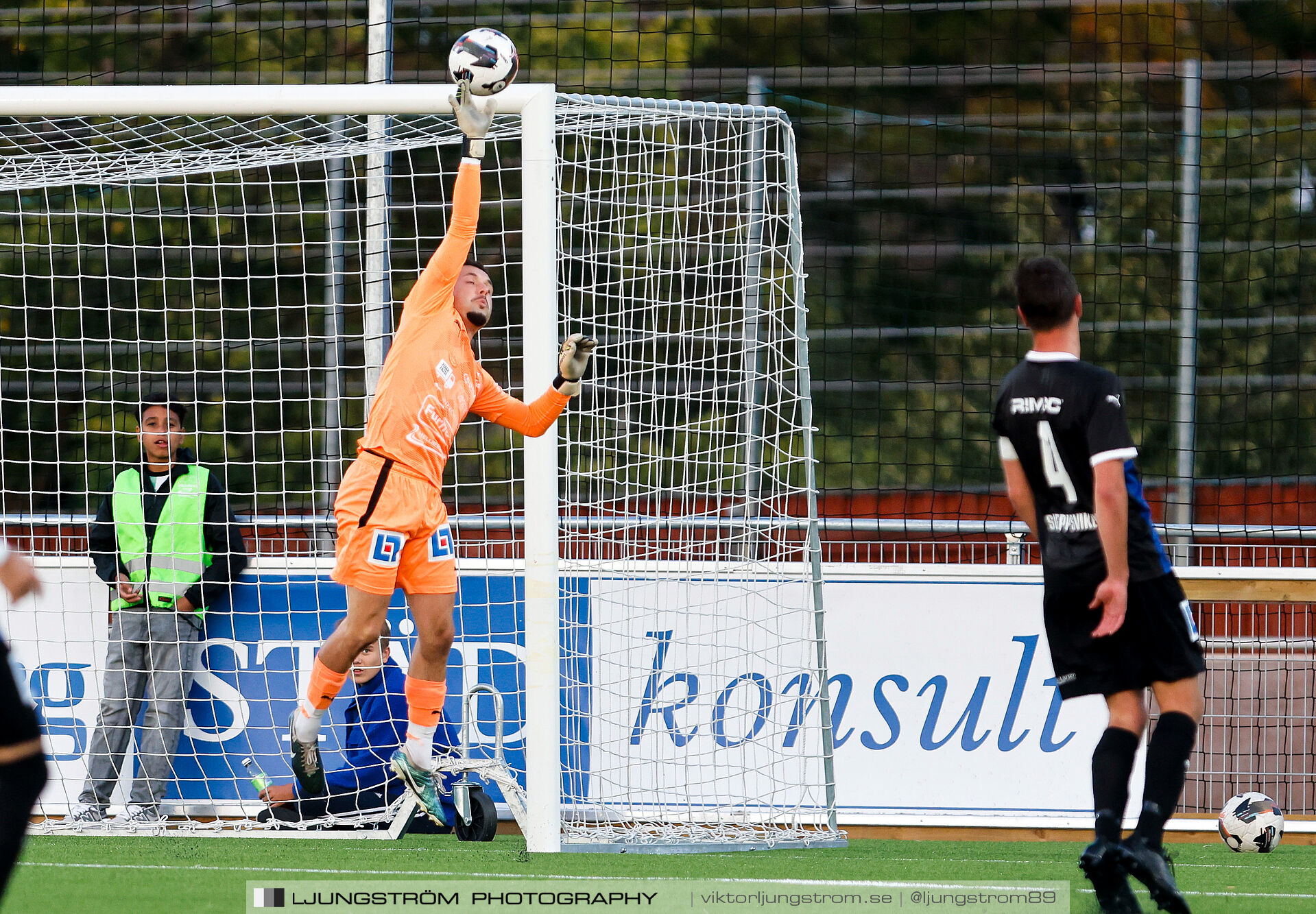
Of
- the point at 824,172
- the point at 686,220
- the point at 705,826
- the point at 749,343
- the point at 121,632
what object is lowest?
the point at 705,826

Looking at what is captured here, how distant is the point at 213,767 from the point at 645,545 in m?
2.30

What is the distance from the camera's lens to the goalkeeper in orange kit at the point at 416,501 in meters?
5.19

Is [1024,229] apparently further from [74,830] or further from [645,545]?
[74,830]

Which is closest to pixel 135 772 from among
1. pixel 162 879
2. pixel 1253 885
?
pixel 162 879

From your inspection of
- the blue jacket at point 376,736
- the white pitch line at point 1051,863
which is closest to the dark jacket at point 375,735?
the blue jacket at point 376,736

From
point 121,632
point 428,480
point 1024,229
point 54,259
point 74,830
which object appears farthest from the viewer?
point 1024,229

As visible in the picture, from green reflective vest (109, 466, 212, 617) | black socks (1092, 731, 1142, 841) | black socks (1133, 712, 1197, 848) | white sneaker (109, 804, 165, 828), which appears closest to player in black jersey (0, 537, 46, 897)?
black socks (1092, 731, 1142, 841)

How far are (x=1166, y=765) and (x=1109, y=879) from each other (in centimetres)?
43

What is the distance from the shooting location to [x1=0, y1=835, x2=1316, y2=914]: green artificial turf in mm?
4176

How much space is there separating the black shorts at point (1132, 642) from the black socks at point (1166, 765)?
0.40 ft

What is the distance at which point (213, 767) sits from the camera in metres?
6.65

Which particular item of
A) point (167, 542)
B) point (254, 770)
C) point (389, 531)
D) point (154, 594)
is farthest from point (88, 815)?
point (389, 531)

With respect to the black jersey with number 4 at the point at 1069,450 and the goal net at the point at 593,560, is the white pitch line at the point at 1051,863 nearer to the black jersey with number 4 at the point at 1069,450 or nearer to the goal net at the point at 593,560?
the goal net at the point at 593,560

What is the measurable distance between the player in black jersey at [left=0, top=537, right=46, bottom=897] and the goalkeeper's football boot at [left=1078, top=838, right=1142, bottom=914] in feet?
7.85
